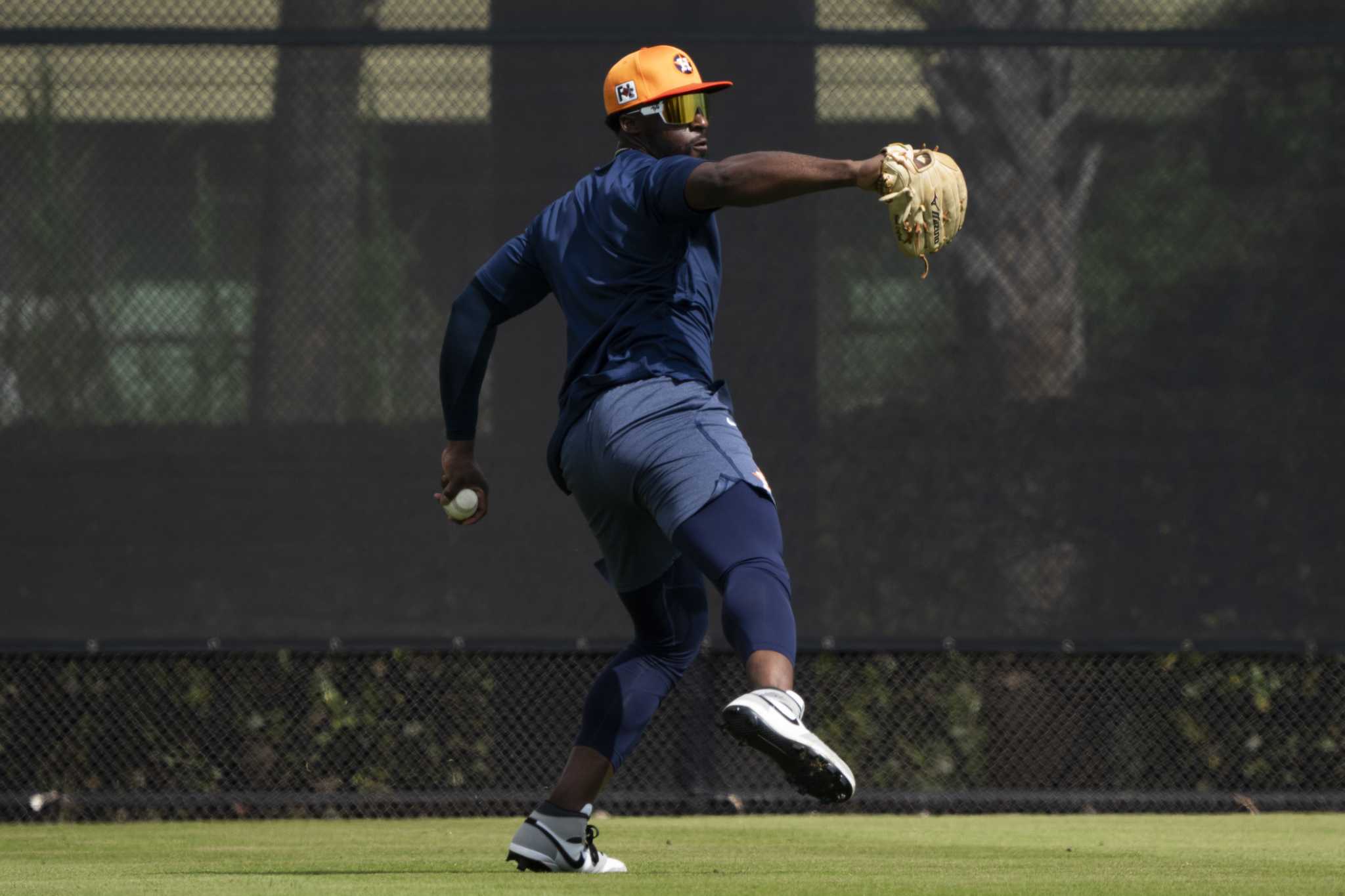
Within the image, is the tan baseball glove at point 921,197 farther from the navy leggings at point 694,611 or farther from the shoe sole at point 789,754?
the shoe sole at point 789,754

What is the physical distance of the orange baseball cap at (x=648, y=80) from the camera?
4223mm

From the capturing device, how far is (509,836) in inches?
226

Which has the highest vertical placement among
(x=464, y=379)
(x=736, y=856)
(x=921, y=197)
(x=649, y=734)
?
(x=921, y=197)

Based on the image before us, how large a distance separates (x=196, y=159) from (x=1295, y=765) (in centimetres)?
433

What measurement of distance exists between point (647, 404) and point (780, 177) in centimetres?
61

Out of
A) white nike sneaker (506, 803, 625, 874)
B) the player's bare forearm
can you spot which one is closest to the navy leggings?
white nike sneaker (506, 803, 625, 874)

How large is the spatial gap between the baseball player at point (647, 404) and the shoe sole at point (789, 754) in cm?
7

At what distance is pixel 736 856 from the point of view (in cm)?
486

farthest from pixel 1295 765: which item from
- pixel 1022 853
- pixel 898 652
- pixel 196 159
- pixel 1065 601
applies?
pixel 196 159

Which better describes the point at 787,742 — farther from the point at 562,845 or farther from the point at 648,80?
the point at 648,80

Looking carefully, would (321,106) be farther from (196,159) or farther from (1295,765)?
(1295,765)

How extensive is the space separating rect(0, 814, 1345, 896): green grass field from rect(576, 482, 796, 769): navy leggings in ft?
1.14

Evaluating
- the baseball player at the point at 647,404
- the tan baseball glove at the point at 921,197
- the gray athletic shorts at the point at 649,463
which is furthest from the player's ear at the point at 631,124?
the tan baseball glove at the point at 921,197

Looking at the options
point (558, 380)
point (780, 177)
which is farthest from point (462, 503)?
point (558, 380)
